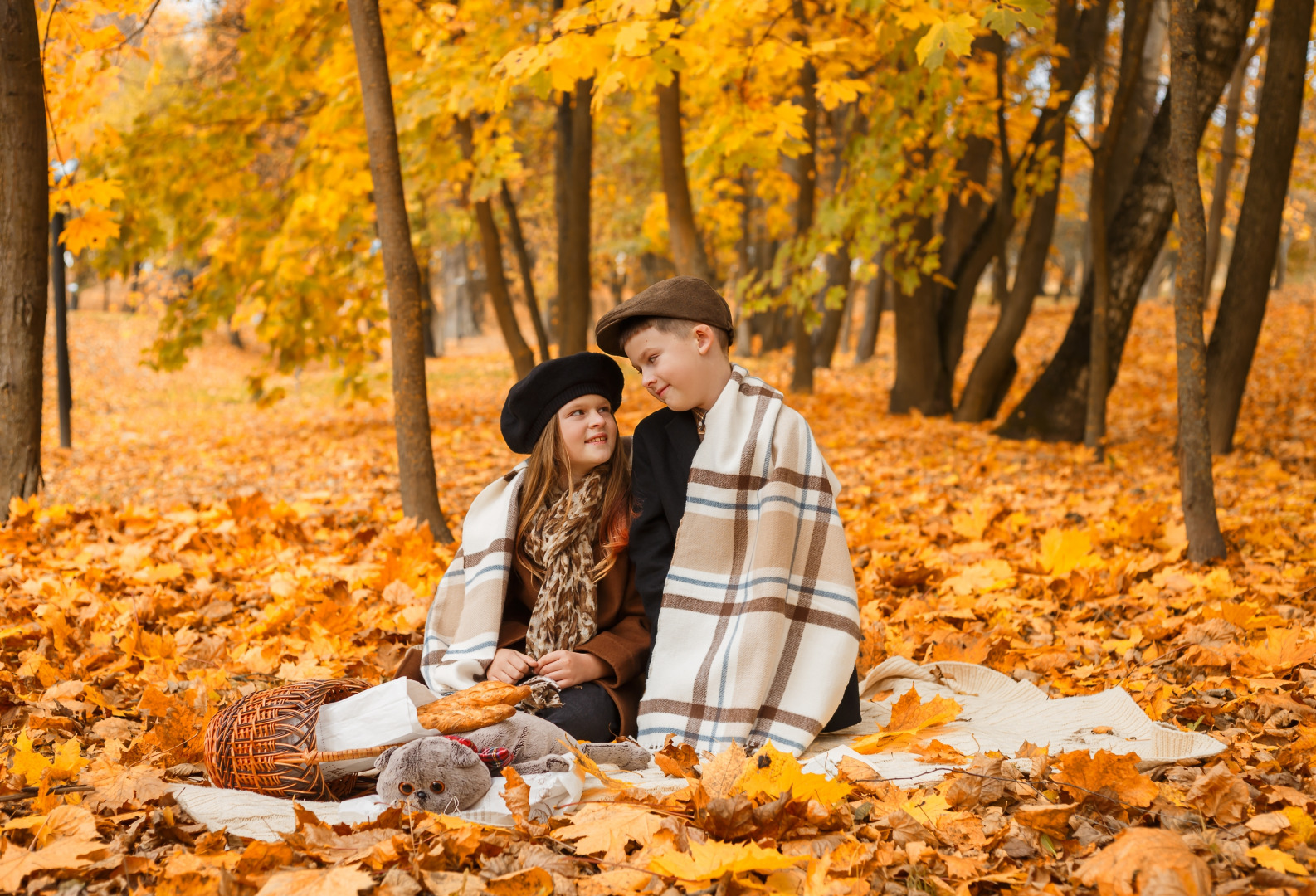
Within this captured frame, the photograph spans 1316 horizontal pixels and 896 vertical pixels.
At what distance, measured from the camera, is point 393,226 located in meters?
4.30

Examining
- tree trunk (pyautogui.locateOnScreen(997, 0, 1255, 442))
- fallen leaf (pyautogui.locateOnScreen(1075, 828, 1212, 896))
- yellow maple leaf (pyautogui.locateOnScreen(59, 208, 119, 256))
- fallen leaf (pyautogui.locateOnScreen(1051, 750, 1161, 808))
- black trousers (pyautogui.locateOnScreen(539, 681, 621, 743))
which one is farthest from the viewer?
tree trunk (pyautogui.locateOnScreen(997, 0, 1255, 442))

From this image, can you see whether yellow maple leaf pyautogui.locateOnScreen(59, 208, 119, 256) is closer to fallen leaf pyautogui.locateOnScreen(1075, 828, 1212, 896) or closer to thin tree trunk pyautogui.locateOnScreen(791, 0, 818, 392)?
fallen leaf pyautogui.locateOnScreen(1075, 828, 1212, 896)

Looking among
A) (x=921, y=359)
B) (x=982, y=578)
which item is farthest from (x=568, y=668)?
(x=921, y=359)

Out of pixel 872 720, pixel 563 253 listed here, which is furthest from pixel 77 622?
pixel 563 253

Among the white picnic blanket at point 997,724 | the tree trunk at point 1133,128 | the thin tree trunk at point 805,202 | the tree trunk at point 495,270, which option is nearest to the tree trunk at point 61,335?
the tree trunk at point 495,270

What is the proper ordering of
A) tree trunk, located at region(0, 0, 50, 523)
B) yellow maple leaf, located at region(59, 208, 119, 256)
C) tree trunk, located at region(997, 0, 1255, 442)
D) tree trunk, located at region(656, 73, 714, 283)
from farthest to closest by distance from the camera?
tree trunk, located at region(656, 73, 714, 283) < tree trunk, located at region(997, 0, 1255, 442) < yellow maple leaf, located at region(59, 208, 119, 256) < tree trunk, located at region(0, 0, 50, 523)

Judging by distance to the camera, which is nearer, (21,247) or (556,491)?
(556,491)

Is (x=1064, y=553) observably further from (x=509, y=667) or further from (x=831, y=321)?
(x=831, y=321)

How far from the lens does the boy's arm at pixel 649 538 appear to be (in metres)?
2.66

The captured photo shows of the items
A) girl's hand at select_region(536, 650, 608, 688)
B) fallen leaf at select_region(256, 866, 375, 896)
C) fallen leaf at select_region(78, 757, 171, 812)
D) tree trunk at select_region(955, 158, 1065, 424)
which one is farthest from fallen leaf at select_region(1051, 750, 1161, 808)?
tree trunk at select_region(955, 158, 1065, 424)

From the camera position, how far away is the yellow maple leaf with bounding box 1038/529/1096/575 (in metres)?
3.95

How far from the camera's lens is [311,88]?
26.0 feet

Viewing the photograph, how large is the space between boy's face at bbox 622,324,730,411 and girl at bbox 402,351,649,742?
215mm

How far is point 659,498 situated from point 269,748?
3.98 ft
